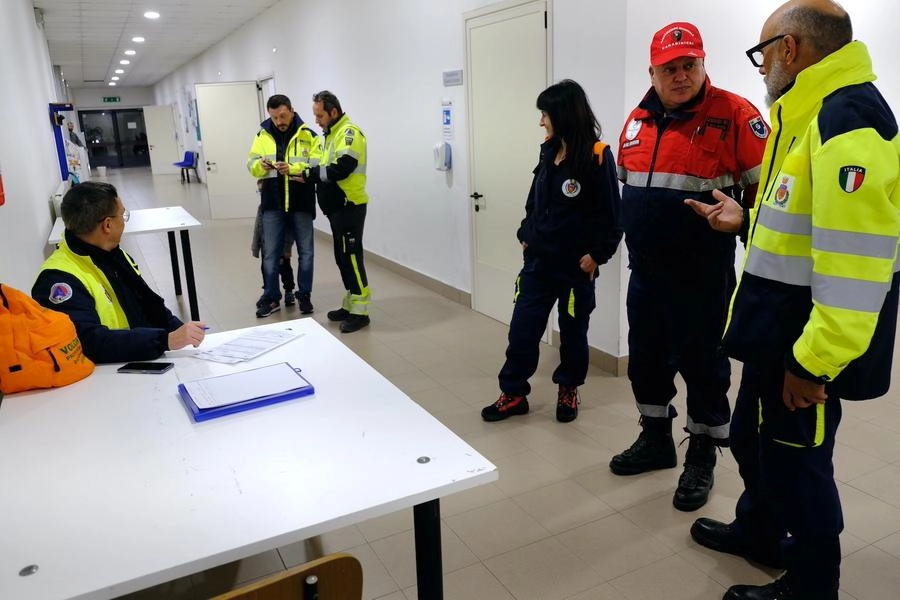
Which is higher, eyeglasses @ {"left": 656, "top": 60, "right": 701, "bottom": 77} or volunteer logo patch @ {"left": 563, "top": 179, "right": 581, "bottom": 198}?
eyeglasses @ {"left": 656, "top": 60, "right": 701, "bottom": 77}

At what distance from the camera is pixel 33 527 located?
1.22 meters

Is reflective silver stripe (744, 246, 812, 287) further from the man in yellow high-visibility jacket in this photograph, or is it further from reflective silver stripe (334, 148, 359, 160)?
reflective silver stripe (334, 148, 359, 160)

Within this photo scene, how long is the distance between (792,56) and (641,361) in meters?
1.29

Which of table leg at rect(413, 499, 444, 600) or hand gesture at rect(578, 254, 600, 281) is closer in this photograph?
table leg at rect(413, 499, 444, 600)

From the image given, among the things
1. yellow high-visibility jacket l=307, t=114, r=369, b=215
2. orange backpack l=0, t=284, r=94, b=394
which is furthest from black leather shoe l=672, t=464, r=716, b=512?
yellow high-visibility jacket l=307, t=114, r=369, b=215

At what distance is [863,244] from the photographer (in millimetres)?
1381

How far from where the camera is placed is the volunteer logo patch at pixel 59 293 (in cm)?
199

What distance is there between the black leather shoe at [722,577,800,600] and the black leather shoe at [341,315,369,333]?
3.13 metres

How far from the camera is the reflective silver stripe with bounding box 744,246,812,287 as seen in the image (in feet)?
4.97

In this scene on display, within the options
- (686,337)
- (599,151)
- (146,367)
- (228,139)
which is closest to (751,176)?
(686,337)

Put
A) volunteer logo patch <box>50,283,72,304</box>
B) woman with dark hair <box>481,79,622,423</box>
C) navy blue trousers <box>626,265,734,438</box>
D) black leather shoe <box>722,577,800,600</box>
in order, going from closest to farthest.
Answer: black leather shoe <box>722,577,800,600</box>, volunteer logo patch <box>50,283,72,304</box>, navy blue trousers <box>626,265,734,438</box>, woman with dark hair <box>481,79,622,423</box>

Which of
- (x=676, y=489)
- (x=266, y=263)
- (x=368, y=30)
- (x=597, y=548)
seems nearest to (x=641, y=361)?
(x=676, y=489)

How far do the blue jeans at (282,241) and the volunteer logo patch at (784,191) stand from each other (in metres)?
3.91

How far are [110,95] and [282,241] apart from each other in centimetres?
2304
